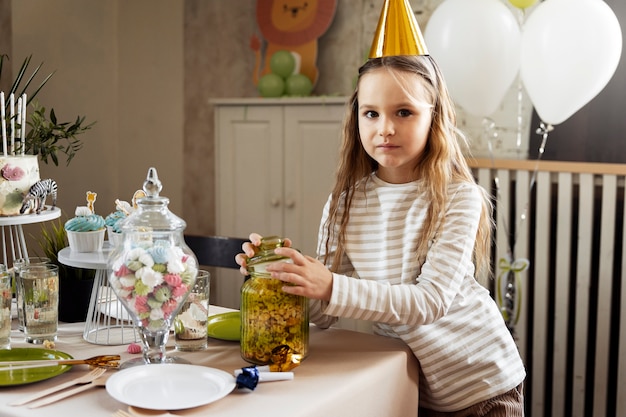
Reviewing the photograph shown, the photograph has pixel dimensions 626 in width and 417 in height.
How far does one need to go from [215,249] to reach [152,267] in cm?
111

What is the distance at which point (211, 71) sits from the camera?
4203mm

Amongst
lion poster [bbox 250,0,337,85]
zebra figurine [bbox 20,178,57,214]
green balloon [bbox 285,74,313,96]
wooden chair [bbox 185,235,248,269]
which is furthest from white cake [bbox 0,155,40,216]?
lion poster [bbox 250,0,337,85]

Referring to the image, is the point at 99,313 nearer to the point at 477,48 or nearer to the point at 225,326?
the point at 225,326

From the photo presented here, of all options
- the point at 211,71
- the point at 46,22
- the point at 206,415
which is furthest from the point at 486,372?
the point at 46,22

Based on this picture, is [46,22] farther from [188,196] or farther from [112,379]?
[112,379]

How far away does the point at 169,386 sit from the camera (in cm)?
120

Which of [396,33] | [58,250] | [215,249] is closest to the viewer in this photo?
[396,33]

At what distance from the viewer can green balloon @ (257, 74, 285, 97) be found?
3.62m

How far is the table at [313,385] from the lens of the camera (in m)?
1.12

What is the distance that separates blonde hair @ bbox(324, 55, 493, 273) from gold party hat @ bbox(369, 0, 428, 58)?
0.05 ft

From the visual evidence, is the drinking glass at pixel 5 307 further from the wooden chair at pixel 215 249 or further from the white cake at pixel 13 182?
the wooden chair at pixel 215 249

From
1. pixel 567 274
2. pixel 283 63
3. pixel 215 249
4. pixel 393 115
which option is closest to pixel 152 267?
pixel 393 115

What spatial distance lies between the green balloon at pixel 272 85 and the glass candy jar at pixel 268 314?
2.37 metres

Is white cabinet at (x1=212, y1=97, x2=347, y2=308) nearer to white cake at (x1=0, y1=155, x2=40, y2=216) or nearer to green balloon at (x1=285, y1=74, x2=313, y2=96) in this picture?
green balloon at (x1=285, y1=74, x2=313, y2=96)
